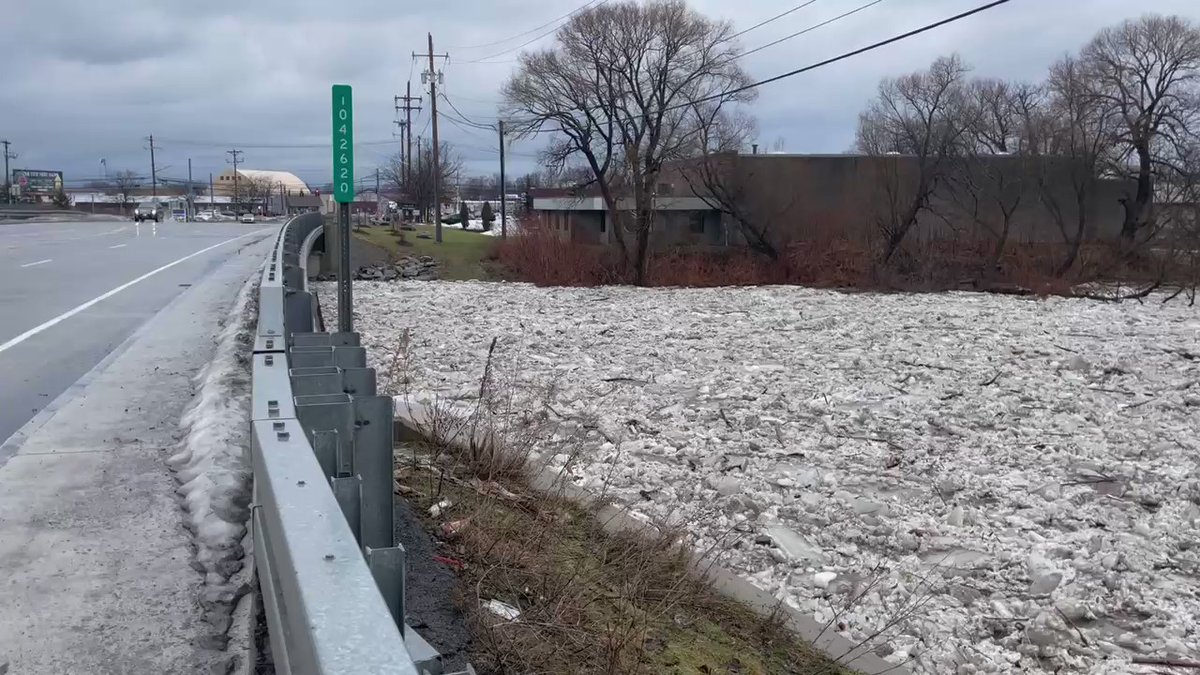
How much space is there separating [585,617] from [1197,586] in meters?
5.48

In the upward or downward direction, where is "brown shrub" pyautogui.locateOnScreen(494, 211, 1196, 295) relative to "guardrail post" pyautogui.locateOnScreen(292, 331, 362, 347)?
downward

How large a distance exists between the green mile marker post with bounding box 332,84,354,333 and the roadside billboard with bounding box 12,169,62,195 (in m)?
140

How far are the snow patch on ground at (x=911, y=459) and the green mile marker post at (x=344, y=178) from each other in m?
1.28

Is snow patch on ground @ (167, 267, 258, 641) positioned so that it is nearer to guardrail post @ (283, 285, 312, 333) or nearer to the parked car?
guardrail post @ (283, 285, 312, 333)

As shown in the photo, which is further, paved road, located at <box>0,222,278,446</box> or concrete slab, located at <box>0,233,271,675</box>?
paved road, located at <box>0,222,278,446</box>

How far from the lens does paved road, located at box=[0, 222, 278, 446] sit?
10.9 m

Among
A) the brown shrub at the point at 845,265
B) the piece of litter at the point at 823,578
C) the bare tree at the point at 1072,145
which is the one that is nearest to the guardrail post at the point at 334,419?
the piece of litter at the point at 823,578

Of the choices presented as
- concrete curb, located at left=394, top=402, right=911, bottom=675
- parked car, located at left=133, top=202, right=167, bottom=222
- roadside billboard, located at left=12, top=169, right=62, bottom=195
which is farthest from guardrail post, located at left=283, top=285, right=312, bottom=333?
roadside billboard, located at left=12, top=169, right=62, bottom=195

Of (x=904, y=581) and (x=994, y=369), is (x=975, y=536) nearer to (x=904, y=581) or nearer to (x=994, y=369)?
(x=904, y=581)

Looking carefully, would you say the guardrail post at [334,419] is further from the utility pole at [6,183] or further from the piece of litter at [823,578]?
the utility pole at [6,183]

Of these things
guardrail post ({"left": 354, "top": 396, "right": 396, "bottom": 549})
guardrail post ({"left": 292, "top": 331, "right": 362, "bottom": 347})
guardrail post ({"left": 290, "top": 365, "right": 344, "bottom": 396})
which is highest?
guardrail post ({"left": 292, "top": 331, "right": 362, "bottom": 347})

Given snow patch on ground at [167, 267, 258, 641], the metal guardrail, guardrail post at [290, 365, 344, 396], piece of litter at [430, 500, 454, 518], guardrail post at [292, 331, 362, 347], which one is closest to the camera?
the metal guardrail

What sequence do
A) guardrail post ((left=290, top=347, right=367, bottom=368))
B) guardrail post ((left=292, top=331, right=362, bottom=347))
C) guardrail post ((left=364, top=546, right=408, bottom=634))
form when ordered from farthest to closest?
guardrail post ((left=292, top=331, right=362, bottom=347)) < guardrail post ((left=290, top=347, right=367, bottom=368)) < guardrail post ((left=364, top=546, right=408, bottom=634))

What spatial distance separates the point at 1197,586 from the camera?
27.5 feet
